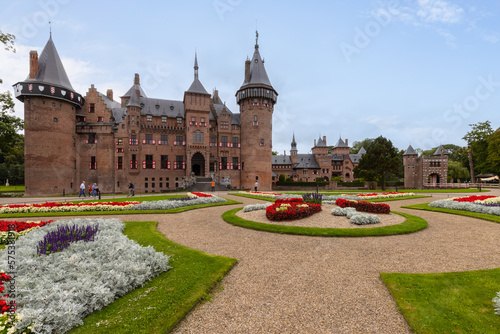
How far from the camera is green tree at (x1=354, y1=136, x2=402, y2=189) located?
137ft

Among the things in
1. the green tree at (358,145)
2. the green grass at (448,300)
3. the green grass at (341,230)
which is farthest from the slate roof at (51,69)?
the green tree at (358,145)

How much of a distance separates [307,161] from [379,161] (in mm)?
33802

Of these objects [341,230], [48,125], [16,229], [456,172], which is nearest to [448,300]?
[341,230]

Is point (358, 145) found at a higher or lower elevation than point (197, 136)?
higher

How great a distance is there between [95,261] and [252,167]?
38966 millimetres

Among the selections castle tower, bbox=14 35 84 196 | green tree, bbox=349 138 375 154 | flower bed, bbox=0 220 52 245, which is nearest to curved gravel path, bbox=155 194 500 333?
flower bed, bbox=0 220 52 245

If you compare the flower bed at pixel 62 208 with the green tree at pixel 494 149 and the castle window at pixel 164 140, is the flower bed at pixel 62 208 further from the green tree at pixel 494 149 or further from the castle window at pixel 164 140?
the green tree at pixel 494 149

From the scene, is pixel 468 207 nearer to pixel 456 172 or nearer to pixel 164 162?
pixel 164 162

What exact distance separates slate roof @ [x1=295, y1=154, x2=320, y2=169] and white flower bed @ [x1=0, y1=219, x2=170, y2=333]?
7096 centimetres

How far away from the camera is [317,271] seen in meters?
6.15

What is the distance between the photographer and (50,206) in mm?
15992

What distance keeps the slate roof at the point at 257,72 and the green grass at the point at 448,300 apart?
142 feet

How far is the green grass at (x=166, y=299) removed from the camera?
373cm

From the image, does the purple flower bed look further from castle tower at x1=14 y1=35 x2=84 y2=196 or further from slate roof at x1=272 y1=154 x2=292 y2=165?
slate roof at x1=272 y1=154 x2=292 y2=165
